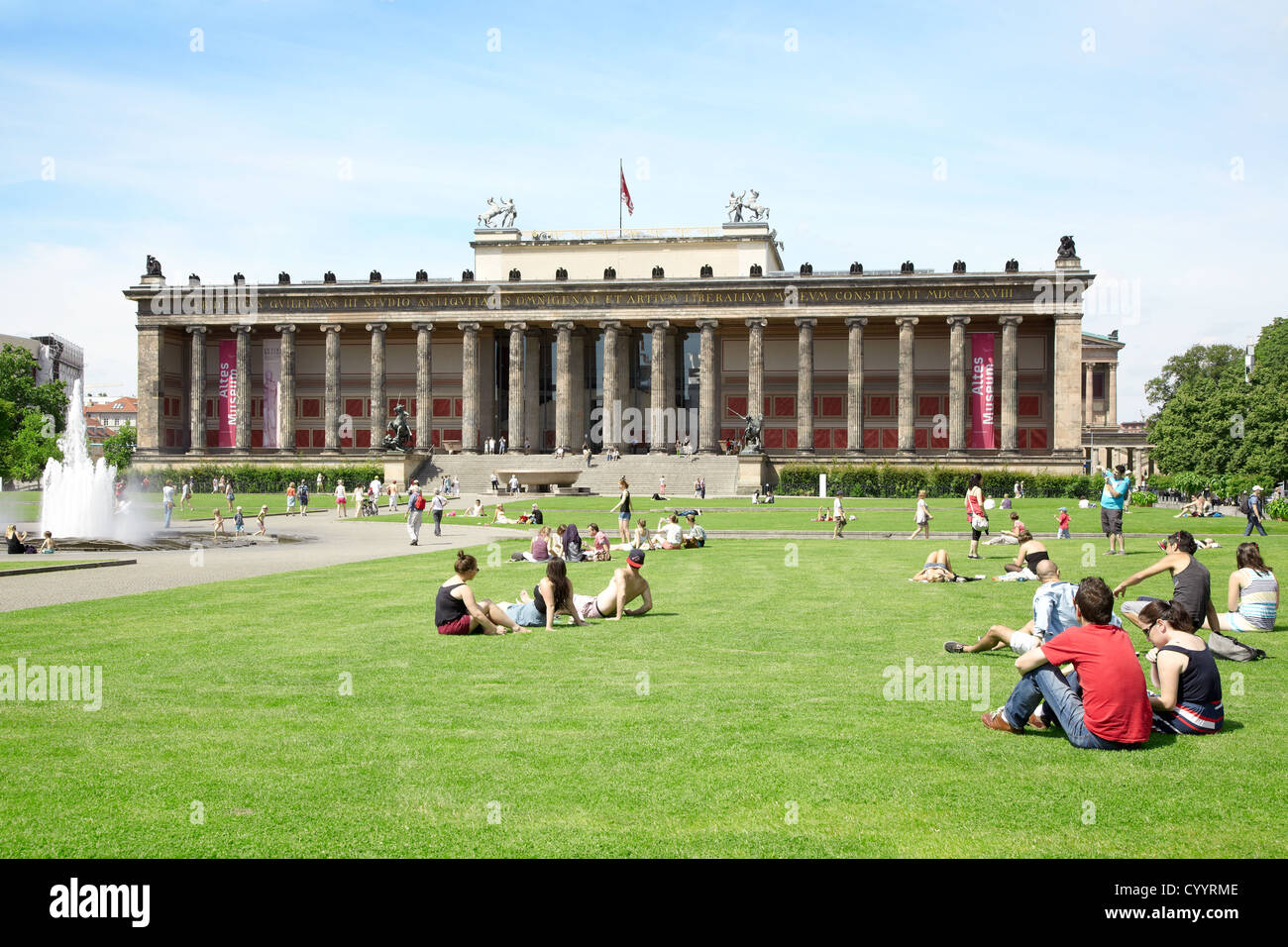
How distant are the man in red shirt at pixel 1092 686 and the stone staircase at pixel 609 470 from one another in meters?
60.4

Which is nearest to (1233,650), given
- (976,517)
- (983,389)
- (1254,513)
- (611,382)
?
(976,517)

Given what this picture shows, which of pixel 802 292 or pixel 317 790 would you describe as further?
Result: pixel 802 292

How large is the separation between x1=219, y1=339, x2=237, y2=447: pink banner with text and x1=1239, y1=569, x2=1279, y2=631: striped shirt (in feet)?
277

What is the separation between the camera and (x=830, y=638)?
45.0 ft

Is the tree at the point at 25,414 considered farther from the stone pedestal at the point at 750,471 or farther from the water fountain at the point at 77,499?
the stone pedestal at the point at 750,471

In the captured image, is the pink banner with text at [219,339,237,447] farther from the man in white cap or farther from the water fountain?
the man in white cap

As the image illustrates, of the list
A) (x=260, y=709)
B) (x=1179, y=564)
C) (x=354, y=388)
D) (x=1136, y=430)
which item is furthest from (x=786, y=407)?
(x=260, y=709)

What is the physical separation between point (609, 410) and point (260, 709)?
247 feet

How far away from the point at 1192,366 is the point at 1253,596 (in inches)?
4706

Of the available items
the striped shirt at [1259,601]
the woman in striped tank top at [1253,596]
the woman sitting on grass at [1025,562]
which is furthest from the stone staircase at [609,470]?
the striped shirt at [1259,601]

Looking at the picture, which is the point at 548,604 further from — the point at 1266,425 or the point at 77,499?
the point at 1266,425

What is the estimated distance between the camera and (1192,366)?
394ft
